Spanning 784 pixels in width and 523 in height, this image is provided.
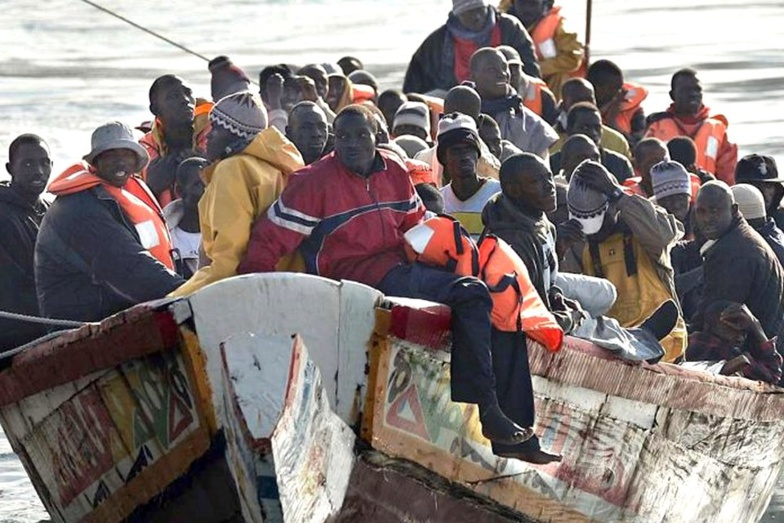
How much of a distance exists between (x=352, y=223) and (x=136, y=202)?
1.47 metres

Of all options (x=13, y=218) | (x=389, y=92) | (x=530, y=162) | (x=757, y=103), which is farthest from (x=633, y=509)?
(x=757, y=103)

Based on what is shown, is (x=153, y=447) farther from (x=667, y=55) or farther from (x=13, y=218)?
(x=667, y=55)

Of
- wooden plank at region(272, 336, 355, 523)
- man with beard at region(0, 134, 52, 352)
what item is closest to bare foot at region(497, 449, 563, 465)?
wooden plank at region(272, 336, 355, 523)

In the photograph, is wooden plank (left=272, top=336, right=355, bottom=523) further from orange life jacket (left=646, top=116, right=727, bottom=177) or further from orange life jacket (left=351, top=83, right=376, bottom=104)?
orange life jacket (left=646, top=116, right=727, bottom=177)

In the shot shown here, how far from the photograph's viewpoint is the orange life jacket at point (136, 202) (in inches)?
411

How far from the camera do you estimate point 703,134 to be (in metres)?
→ 16.8

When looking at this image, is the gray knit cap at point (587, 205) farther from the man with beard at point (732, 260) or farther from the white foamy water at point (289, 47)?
the white foamy water at point (289, 47)

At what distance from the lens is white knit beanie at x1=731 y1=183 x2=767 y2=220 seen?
13148mm

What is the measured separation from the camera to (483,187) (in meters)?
11.5

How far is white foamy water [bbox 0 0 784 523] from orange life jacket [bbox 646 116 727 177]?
23.5 ft

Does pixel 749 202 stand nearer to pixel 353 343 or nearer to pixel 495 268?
pixel 495 268

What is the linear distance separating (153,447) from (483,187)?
2.59m

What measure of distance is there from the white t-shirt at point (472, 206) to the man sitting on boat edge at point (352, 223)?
162 cm

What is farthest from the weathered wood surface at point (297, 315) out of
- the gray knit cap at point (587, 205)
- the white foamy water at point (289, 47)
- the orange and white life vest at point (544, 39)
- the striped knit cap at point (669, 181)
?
the white foamy water at point (289, 47)
